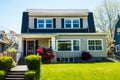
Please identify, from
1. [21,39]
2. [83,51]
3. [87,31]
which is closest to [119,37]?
[87,31]

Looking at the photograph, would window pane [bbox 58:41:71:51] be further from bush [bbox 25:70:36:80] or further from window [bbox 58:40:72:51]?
bush [bbox 25:70:36:80]

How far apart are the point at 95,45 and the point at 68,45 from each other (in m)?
3.25

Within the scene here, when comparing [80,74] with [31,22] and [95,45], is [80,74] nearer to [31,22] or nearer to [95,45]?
[95,45]

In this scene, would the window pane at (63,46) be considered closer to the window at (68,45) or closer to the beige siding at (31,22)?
the window at (68,45)

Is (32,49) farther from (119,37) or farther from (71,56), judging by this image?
(119,37)

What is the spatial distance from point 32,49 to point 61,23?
5.00m

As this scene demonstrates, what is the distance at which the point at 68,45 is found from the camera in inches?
1329

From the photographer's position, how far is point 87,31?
36.3 metres

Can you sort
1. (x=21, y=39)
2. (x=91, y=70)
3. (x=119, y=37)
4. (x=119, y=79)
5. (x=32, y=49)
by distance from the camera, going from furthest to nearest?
1. (x=119, y=37)
2. (x=32, y=49)
3. (x=21, y=39)
4. (x=91, y=70)
5. (x=119, y=79)

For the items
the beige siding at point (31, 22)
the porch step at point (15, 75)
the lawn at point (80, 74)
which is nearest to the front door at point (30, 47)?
the beige siding at point (31, 22)

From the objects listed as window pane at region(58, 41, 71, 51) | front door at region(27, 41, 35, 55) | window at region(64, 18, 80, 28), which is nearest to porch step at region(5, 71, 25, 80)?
window pane at region(58, 41, 71, 51)

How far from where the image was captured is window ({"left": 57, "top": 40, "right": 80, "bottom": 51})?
3362 cm

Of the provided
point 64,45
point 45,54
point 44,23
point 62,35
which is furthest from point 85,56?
point 44,23

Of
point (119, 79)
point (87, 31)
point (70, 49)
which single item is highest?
point (87, 31)
